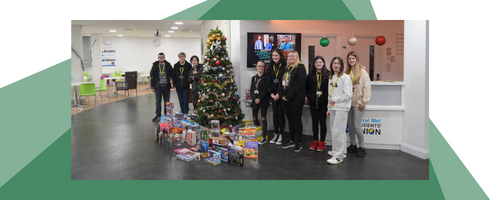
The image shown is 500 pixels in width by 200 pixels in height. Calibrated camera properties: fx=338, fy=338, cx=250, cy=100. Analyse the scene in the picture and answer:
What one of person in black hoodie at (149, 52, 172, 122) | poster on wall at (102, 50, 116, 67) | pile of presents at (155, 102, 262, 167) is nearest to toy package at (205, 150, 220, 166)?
pile of presents at (155, 102, 262, 167)

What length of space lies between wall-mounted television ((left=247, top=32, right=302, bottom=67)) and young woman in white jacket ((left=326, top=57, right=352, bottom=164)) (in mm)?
2092

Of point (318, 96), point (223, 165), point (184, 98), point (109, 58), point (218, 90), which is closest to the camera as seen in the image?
point (223, 165)

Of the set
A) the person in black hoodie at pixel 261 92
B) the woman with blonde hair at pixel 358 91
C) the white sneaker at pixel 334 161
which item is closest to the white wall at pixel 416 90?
the woman with blonde hair at pixel 358 91

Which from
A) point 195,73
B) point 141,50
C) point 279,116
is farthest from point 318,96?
point 141,50

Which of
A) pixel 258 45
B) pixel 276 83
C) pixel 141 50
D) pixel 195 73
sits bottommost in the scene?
pixel 276 83

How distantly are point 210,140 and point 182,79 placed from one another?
9.55 feet

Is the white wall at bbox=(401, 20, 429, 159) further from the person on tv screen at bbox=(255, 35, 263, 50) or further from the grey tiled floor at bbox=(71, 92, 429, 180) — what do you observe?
the person on tv screen at bbox=(255, 35, 263, 50)

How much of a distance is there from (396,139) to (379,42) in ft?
10.1

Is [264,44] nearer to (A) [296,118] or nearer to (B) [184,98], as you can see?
(A) [296,118]

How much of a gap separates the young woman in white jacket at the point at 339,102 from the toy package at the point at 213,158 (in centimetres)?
142

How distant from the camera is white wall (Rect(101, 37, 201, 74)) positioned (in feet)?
59.1

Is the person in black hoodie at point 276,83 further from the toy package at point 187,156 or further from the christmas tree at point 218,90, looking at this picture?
the toy package at point 187,156

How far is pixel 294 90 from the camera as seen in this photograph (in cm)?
483

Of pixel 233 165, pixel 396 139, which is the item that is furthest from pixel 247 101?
pixel 396 139
